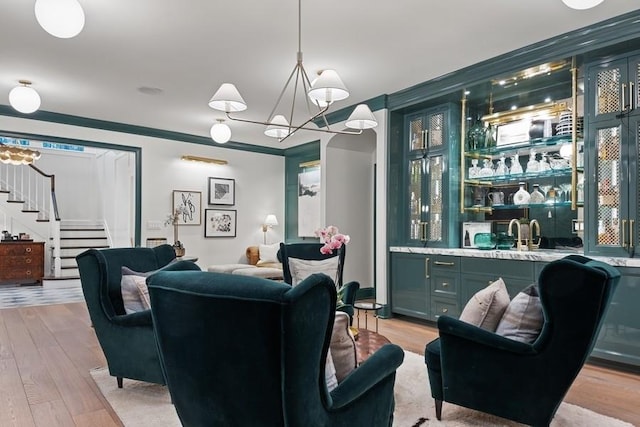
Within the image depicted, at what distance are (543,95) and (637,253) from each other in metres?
1.88

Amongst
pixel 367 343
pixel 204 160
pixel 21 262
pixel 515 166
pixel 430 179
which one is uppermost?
pixel 204 160

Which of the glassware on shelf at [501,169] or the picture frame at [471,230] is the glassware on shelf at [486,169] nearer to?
the glassware on shelf at [501,169]

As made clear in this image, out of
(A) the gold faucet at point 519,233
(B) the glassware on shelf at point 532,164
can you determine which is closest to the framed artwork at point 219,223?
(A) the gold faucet at point 519,233

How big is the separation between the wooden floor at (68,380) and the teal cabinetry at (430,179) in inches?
41.7

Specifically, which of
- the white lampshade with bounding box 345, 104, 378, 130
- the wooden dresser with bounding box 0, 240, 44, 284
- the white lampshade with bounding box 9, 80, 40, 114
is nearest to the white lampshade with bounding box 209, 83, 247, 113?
the white lampshade with bounding box 345, 104, 378, 130

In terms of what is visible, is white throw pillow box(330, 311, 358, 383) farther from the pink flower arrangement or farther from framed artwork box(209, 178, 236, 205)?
framed artwork box(209, 178, 236, 205)

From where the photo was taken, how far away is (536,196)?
4.28 m

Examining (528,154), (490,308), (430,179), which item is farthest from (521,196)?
(490,308)

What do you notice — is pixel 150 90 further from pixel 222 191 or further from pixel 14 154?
pixel 14 154

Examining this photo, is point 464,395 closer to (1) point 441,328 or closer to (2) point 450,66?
(1) point 441,328

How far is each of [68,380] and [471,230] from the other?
3.96 meters

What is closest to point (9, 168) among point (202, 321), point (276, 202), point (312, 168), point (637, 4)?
point (276, 202)

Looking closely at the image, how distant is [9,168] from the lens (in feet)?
29.7

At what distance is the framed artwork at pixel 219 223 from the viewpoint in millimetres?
7254
